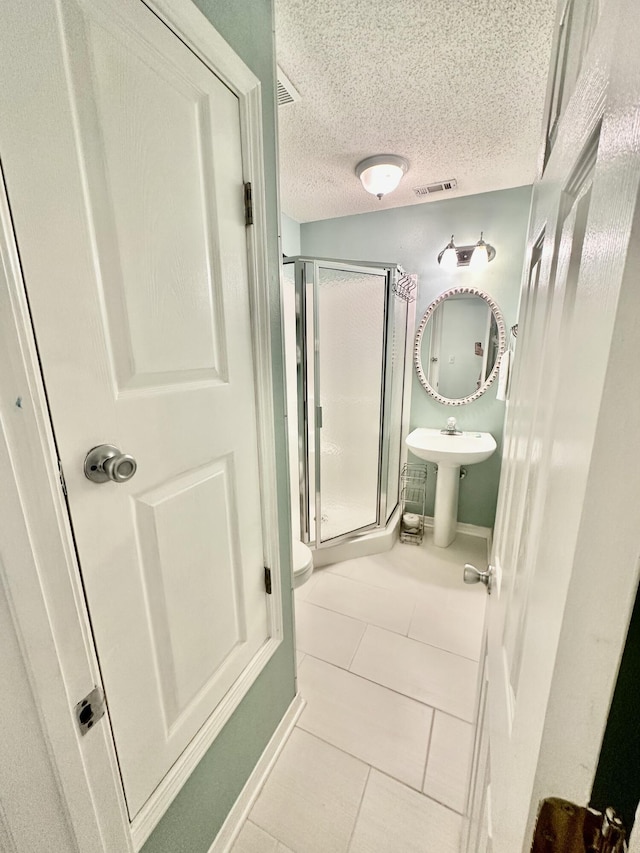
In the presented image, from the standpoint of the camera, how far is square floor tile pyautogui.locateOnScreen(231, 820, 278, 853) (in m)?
0.97

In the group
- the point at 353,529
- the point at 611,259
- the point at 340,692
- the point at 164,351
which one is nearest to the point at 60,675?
the point at 164,351

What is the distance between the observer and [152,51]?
0.63 metres

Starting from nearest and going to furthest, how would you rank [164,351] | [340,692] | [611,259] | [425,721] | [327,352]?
[611,259] < [164,351] < [425,721] < [340,692] < [327,352]

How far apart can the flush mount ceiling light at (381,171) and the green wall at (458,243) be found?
0.55 meters

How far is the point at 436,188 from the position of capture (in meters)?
2.06

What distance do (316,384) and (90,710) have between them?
1703 mm

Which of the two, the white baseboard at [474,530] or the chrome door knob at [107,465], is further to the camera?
the white baseboard at [474,530]

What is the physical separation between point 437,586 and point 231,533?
1667 millimetres

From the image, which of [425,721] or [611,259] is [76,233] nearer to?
[611,259]

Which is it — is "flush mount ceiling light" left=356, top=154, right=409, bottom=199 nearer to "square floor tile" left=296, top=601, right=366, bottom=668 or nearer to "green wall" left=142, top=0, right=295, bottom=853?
"green wall" left=142, top=0, right=295, bottom=853

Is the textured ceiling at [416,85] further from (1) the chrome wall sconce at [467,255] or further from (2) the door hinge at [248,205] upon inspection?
(2) the door hinge at [248,205]

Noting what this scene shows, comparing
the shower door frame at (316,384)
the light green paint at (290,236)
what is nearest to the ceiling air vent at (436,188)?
the shower door frame at (316,384)

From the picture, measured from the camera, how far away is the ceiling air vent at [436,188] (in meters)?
1.99

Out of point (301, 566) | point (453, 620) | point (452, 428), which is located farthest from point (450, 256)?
point (453, 620)
